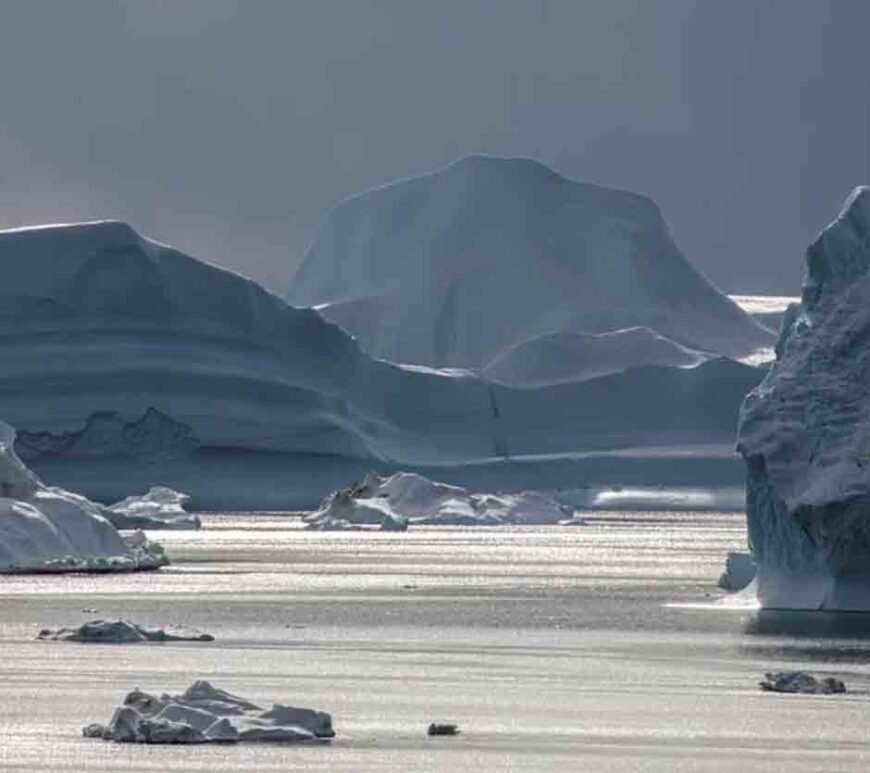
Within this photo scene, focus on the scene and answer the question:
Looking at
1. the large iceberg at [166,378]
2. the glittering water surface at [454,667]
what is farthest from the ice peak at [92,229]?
the glittering water surface at [454,667]

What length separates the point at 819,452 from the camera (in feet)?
134

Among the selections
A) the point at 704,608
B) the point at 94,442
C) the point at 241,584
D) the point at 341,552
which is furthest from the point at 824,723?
the point at 94,442

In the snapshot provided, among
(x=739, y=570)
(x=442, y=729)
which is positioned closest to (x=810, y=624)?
(x=739, y=570)

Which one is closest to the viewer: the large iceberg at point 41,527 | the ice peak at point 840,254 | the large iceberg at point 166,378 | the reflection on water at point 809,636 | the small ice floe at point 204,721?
the small ice floe at point 204,721

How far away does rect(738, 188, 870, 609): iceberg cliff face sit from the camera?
132 feet

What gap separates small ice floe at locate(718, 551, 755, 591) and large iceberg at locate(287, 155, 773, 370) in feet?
415

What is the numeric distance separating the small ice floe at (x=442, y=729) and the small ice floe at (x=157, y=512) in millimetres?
58630

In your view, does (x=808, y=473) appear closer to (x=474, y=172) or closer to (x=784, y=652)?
(x=784, y=652)

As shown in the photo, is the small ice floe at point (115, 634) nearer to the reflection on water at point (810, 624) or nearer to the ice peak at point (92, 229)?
the reflection on water at point (810, 624)

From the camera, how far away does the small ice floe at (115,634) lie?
3528cm

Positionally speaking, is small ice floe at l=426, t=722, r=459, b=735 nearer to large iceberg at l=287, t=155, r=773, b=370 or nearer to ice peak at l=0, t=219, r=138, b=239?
ice peak at l=0, t=219, r=138, b=239

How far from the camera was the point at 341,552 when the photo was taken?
76125 millimetres

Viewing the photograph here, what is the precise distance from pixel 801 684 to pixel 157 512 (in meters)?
65.7

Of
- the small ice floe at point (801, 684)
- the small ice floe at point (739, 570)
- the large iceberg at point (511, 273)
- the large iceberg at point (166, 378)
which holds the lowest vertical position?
the small ice floe at point (801, 684)
